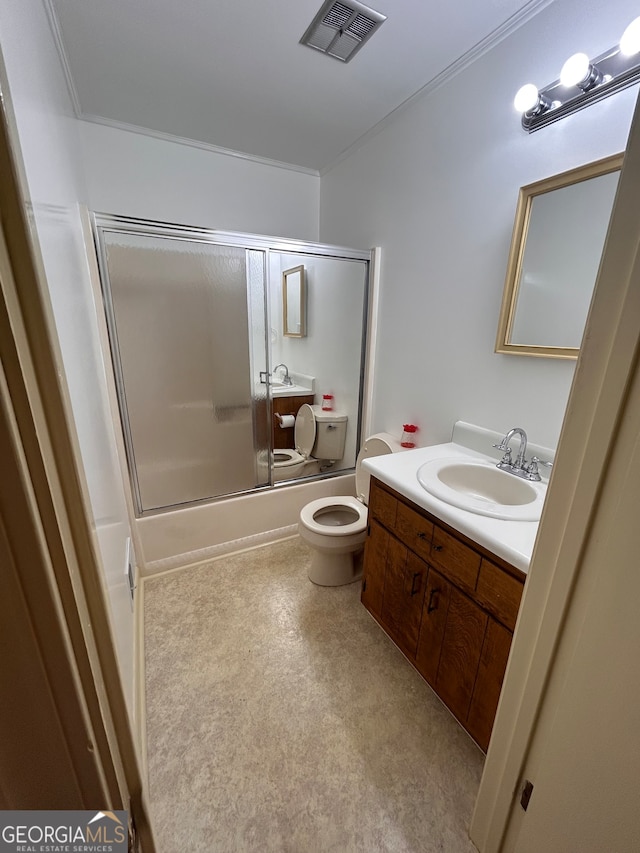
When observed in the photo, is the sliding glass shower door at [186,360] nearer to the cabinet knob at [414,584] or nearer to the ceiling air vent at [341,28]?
the ceiling air vent at [341,28]

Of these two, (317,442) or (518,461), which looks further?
(317,442)

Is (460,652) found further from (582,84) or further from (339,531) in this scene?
(582,84)

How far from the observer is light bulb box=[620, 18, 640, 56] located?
94 centimetres

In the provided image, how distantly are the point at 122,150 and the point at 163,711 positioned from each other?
8.92 feet

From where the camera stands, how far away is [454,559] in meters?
1.10

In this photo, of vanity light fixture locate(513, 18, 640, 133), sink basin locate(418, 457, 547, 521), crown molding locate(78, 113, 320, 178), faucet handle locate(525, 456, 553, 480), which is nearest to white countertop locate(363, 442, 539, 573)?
sink basin locate(418, 457, 547, 521)

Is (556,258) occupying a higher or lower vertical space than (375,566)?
higher

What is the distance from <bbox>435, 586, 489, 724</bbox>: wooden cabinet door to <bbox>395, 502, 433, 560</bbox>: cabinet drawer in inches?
6.2

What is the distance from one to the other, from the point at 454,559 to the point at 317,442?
1.48m

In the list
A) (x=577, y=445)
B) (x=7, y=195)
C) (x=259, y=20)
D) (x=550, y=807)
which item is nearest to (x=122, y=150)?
(x=259, y=20)

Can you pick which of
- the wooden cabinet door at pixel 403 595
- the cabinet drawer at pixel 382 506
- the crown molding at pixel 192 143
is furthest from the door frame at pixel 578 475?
the crown molding at pixel 192 143

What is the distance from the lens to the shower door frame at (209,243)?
155 cm

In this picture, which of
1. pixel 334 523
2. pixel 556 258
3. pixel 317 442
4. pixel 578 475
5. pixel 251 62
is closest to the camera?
pixel 578 475

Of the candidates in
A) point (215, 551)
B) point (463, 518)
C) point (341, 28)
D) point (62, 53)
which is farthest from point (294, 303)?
point (463, 518)
